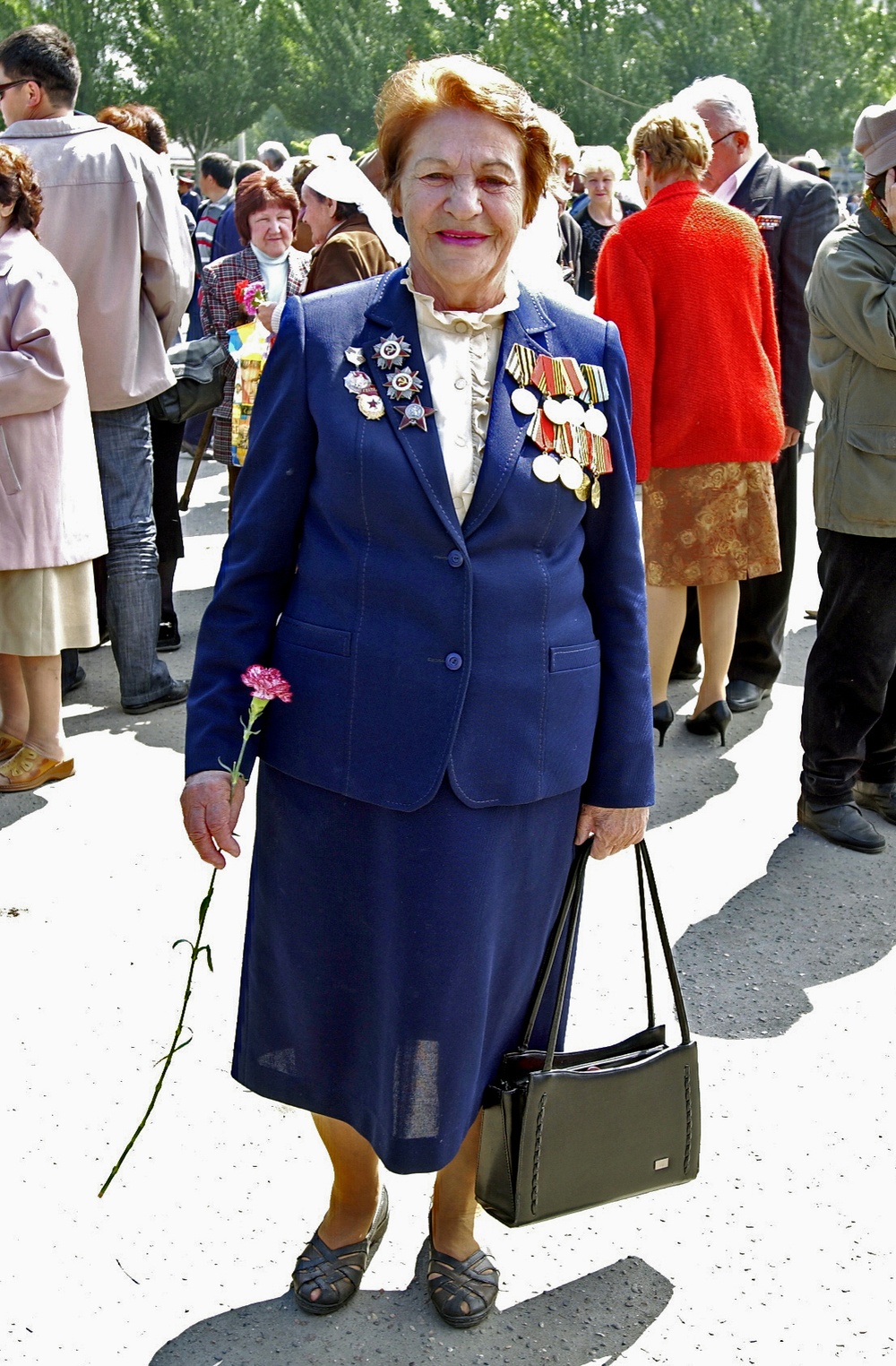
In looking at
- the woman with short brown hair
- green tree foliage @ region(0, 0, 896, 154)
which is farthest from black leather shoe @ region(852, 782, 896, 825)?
green tree foliage @ region(0, 0, 896, 154)

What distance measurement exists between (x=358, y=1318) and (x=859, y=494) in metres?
2.70

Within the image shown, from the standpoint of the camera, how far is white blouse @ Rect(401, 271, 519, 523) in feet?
7.24

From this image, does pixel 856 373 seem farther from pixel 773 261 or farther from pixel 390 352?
pixel 390 352

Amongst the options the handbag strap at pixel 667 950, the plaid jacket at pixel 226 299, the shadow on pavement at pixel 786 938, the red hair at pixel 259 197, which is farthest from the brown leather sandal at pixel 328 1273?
the red hair at pixel 259 197

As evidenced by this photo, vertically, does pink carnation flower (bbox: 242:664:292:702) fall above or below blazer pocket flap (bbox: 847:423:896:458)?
above

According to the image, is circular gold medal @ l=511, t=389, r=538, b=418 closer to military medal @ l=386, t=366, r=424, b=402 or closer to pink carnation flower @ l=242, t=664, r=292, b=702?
military medal @ l=386, t=366, r=424, b=402

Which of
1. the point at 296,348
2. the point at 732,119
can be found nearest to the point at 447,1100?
the point at 296,348

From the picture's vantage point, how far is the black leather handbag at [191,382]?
229 inches

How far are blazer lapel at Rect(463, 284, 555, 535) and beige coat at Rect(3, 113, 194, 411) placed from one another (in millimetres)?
3301

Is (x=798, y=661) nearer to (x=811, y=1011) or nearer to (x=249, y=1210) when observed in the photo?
(x=811, y=1011)

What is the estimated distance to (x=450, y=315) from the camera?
2.24 meters

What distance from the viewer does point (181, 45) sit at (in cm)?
5034

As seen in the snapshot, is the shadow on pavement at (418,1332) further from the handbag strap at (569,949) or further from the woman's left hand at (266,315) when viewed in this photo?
the woman's left hand at (266,315)

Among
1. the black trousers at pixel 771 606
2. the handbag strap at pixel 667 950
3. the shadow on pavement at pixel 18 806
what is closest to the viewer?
the handbag strap at pixel 667 950
